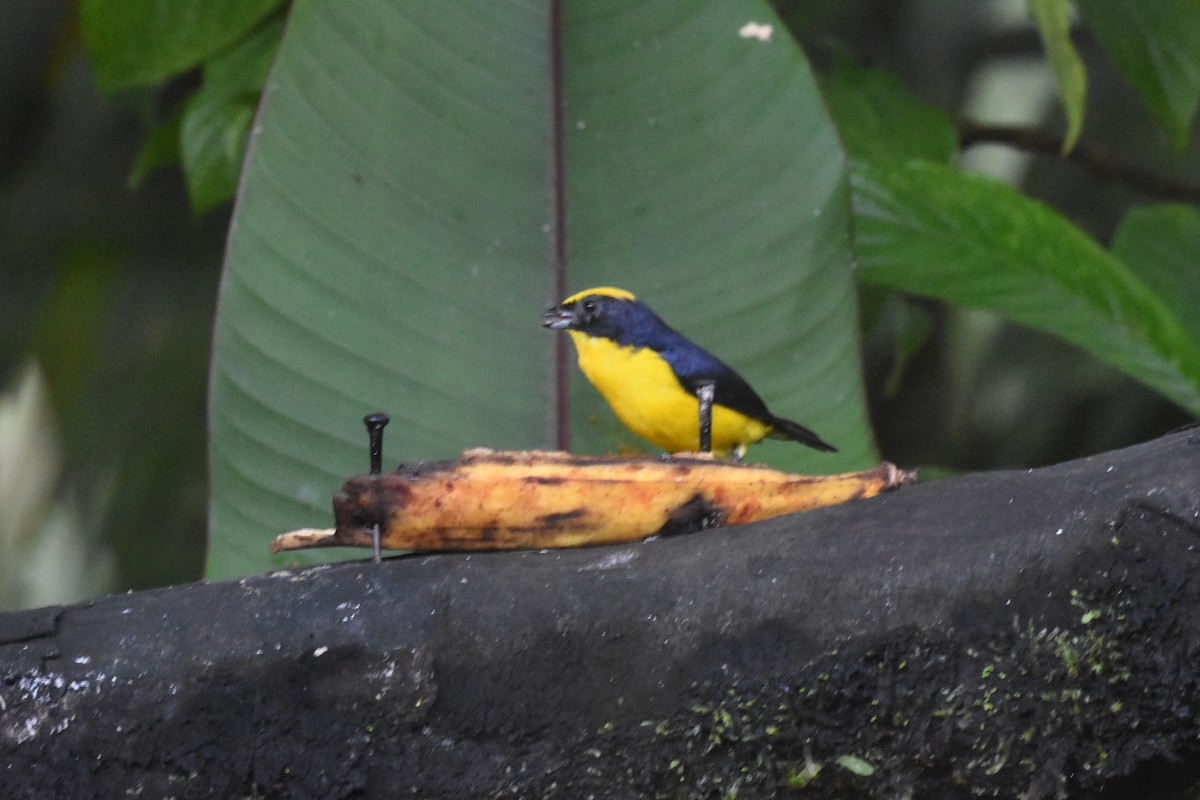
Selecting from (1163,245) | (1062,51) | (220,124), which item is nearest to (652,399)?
(1062,51)

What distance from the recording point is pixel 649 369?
1.67 metres

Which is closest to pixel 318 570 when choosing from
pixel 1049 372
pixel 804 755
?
pixel 804 755

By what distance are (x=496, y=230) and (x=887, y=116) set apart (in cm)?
112

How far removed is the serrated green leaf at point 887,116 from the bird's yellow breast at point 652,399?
112 centimetres

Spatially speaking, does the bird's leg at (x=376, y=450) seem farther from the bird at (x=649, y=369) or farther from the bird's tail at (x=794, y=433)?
the bird's tail at (x=794, y=433)

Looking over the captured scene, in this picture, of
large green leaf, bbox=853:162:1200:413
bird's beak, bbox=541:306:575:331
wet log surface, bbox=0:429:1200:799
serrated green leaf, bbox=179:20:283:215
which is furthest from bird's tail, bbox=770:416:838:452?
serrated green leaf, bbox=179:20:283:215

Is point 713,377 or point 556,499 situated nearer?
point 556,499

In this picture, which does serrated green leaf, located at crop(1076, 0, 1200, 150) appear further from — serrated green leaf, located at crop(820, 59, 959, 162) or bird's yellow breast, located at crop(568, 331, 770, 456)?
bird's yellow breast, located at crop(568, 331, 770, 456)

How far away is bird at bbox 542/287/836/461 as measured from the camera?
1.67 meters

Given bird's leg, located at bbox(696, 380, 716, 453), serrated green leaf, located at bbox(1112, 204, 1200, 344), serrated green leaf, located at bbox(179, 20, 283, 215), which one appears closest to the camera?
bird's leg, located at bbox(696, 380, 716, 453)

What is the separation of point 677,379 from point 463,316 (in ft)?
1.45

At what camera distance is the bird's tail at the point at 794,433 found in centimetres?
174

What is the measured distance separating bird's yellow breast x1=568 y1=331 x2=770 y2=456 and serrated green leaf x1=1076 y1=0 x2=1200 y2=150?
1.20 metres

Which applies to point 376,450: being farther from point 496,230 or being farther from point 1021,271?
point 1021,271
